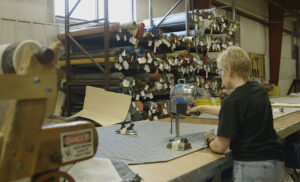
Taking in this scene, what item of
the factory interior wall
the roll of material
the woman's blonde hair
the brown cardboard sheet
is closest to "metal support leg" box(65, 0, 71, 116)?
the brown cardboard sheet

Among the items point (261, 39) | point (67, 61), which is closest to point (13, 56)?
point (67, 61)

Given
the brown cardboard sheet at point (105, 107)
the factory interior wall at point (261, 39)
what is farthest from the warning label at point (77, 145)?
the factory interior wall at point (261, 39)

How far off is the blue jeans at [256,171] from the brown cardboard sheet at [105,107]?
3.63ft

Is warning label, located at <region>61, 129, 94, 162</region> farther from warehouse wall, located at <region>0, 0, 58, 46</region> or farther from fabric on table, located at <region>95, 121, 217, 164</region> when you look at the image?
warehouse wall, located at <region>0, 0, 58, 46</region>

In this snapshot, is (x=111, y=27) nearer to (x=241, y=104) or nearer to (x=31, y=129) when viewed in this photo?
(x=241, y=104)

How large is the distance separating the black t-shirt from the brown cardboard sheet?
1.06m

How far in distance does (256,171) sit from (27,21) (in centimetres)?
311

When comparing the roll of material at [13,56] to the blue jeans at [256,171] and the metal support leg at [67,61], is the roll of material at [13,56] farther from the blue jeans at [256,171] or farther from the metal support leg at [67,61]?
the metal support leg at [67,61]

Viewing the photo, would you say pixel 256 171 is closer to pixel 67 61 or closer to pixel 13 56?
pixel 13 56

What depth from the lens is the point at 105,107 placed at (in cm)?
Result: 245

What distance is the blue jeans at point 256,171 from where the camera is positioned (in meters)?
1.45

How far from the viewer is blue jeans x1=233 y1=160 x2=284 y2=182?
4.75 feet

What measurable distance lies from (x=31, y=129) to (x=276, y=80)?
10061 mm

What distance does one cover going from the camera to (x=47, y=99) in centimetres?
64
